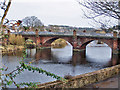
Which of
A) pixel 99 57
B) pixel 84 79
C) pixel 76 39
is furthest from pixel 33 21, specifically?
pixel 84 79

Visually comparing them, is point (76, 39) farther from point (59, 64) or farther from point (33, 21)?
point (33, 21)

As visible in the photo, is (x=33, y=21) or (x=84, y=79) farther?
(x=33, y=21)

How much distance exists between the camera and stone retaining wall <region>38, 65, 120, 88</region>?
6305 millimetres

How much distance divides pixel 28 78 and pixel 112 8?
343 inches

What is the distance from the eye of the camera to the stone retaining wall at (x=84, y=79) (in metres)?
6.30

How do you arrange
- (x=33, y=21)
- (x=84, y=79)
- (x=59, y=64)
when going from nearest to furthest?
(x=84, y=79) < (x=59, y=64) < (x=33, y=21)

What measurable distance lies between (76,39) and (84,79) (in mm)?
28318

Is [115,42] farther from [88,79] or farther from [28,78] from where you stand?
[88,79]

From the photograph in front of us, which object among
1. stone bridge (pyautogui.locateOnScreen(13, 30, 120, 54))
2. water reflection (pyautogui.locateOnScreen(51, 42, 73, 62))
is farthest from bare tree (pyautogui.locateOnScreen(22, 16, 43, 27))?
water reflection (pyautogui.locateOnScreen(51, 42, 73, 62))

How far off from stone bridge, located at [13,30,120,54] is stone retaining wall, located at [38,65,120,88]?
2227cm

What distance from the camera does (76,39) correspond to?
3525 centimetres

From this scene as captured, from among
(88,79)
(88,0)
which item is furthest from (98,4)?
(88,79)

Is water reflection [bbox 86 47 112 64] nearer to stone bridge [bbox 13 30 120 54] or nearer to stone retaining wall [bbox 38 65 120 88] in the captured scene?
stone bridge [bbox 13 30 120 54]

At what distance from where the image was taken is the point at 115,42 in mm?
30031
